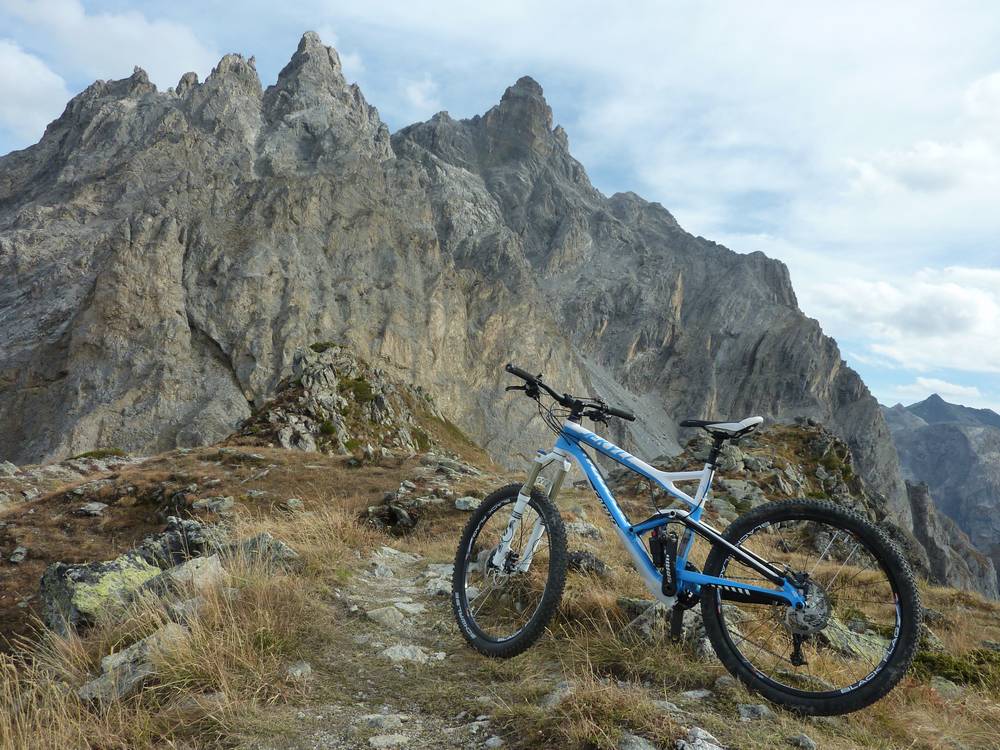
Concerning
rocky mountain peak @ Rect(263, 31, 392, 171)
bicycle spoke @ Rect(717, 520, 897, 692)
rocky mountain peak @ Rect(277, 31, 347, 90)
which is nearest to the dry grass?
bicycle spoke @ Rect(717, 520, 897, 692)

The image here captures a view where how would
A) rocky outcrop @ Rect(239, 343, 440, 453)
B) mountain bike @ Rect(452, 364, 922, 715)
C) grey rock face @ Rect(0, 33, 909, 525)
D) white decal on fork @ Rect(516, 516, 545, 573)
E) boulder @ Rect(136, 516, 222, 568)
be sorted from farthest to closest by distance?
grey rock face @ Rect(0, 33, 909, 525), rocky outcrop @ Rect(239, 343, 440, 453), boulder @ Rect(136, 516, 222, 568), white decal on fork @ Rect(516, 516, 545, 573), mountain bike @ Rect(452, 364, 922, 715)

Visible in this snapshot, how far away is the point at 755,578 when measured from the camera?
4301 mm

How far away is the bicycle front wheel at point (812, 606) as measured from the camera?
12.2 feet

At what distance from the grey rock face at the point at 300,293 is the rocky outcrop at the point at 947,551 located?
5859 mm

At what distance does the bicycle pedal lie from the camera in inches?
175

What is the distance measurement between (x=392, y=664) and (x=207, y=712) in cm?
153

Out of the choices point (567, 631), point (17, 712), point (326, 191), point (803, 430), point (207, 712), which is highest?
point (326, 191)

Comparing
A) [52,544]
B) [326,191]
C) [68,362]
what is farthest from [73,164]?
[52,544]

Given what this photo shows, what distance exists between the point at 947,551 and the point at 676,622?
150 metres

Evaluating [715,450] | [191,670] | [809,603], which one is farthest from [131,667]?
[809,603]

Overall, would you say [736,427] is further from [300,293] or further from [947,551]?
[947,551]

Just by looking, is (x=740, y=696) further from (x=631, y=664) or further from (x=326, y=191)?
(x=326, y=191)

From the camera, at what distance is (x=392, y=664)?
15.5ft

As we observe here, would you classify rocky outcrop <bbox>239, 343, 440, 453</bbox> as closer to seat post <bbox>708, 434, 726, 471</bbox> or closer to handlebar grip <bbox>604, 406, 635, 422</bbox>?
handlebar grip <bbox>604, 406, 635, 422</bbox>
